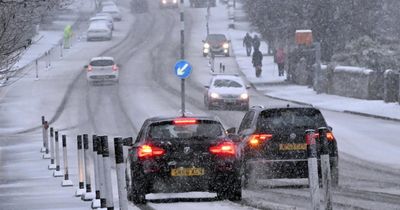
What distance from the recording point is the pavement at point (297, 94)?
41688mm

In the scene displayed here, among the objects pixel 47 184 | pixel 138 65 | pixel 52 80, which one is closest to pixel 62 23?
pixel 138 65

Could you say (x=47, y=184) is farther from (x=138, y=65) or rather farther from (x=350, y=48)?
(x=138, y=65)

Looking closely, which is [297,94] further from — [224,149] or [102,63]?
[224,149]

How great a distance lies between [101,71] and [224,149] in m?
41.6

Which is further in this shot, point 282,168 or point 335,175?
point 282,168

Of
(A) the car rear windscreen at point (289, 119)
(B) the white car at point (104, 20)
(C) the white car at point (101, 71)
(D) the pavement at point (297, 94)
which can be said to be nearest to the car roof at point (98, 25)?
(B) the white car at point (104, 20)

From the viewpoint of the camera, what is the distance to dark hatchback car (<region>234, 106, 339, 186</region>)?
1909 centimetres

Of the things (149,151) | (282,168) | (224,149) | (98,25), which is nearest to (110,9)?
(98,25)

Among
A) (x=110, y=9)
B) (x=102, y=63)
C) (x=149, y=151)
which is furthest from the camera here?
(x=110, y=9)

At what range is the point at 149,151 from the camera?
16.6 metres

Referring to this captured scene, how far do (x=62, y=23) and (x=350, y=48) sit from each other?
49.7m

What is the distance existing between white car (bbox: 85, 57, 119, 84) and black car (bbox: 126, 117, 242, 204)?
135 ft

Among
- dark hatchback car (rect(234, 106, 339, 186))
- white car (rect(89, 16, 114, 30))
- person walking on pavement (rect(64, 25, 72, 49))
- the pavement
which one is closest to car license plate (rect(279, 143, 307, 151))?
dark hatchback car (rect(234, 106, 339, 186))

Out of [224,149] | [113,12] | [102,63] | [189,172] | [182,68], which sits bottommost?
[102,63]
